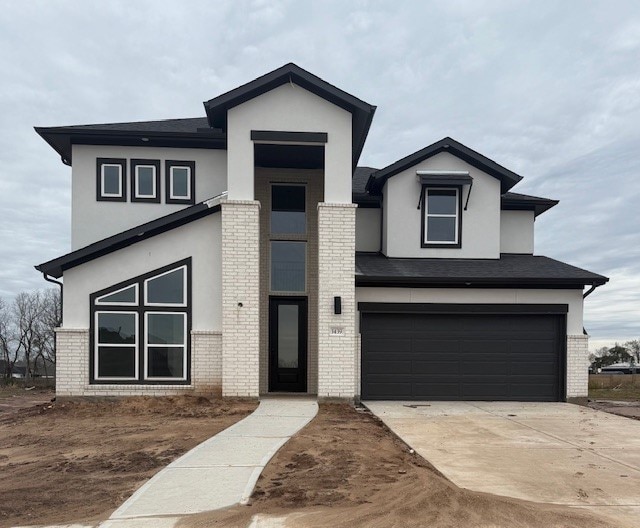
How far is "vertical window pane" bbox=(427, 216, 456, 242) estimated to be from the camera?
14.9 metres

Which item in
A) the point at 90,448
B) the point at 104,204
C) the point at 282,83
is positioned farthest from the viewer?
the point at 104,204

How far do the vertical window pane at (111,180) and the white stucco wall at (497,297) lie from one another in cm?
833

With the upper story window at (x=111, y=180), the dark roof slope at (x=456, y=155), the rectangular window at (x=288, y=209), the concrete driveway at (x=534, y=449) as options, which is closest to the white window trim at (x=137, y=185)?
the upper story window at (x=111, y=180)

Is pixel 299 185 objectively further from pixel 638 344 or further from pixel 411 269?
pixel 638 344

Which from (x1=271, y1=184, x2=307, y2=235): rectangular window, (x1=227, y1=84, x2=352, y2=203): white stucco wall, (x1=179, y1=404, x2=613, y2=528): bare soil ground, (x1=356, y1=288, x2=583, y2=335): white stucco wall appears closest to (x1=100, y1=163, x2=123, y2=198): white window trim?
(x1=227, y1=84, x2=352, y2=203): white stucco wall

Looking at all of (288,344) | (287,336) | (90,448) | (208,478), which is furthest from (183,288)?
(208,478)

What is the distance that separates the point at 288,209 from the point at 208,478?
32.3 ft

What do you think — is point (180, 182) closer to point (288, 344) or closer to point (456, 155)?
point (288, 344)

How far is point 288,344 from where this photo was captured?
46.2 feet

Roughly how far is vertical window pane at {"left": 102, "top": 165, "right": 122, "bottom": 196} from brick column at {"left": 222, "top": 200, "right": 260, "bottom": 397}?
168 inches

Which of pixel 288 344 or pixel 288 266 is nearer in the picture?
pixel 288 344

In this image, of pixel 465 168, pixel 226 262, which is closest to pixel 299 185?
pixel 226 262

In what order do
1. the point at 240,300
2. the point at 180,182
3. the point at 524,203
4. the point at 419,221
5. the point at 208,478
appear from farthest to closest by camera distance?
the point at 524,203 < the point at 419,221 < the point at 180,182 < the point at 240,300 < the point at 208,478

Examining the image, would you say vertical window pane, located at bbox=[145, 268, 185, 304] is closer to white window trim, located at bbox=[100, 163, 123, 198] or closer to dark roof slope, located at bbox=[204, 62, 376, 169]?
white window trim, located at bbox=[100, 163, 123, 198]
